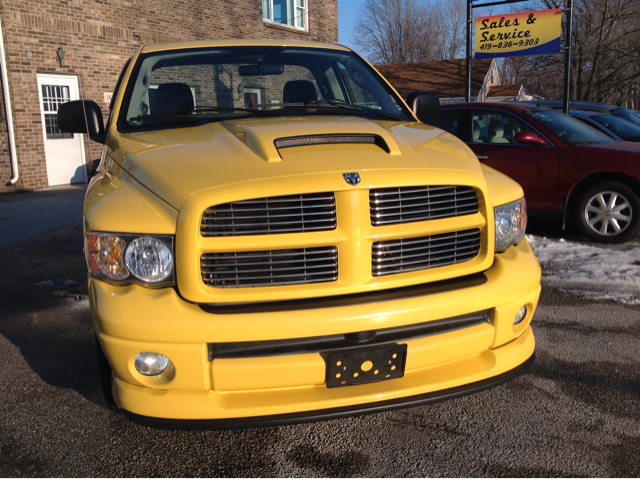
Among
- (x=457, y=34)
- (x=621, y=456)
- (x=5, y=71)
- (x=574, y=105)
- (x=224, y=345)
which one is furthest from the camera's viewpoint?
(x=457, y=34)

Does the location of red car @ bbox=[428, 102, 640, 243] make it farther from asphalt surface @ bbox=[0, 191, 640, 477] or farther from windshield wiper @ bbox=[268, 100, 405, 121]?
asphalt surface @ bbox=[0, 191, 640, 477]

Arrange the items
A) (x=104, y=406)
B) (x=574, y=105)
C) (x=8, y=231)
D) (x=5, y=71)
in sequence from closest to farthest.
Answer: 1. (x=104, y=406)
2. (x=8, y=231)
3. (x=5, y=71)
4. (x=574, y=105)

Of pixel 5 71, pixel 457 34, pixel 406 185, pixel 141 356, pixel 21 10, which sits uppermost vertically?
pixel 457 34

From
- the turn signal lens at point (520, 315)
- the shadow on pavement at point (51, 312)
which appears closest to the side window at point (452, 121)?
the shadow on pavement at point (51, 312)

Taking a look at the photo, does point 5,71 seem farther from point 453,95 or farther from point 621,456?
point 453,95

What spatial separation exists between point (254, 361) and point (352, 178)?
775 millimetres

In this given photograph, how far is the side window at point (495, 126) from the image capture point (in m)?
7.02

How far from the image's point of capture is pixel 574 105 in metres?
13.7

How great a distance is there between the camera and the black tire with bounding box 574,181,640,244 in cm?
620

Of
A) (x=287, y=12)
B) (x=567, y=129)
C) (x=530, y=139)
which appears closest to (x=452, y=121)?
(x=530, y=139)

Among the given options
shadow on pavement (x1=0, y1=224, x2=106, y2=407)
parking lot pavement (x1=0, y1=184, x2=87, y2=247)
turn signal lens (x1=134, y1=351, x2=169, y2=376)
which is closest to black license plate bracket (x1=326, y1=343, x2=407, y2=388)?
turn signal lens (x1=134, y1=351, x2=169, y2=376)

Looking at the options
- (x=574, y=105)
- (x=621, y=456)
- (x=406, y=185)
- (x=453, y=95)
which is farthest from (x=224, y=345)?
(x=453, y=95)

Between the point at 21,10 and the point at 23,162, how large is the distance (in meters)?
3.17

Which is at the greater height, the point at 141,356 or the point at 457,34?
the point at 457,34
